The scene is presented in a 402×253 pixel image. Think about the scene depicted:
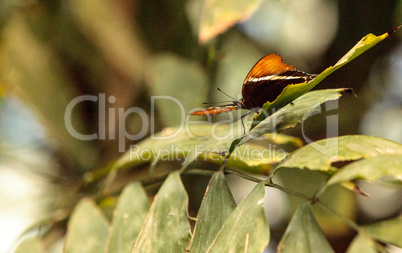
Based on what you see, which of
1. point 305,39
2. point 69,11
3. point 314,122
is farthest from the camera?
point 69,11

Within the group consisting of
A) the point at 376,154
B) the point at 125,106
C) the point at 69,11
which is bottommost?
the point at 125,106

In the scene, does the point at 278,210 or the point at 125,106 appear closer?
the point at 278,210


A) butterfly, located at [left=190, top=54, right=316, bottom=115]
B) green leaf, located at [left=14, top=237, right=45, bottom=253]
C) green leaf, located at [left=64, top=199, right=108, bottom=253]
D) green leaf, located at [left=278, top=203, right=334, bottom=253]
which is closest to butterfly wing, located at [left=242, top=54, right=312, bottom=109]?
butterfly, located at [left=190, top=54, right=316, bottom=115]

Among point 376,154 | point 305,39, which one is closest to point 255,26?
point 305,39

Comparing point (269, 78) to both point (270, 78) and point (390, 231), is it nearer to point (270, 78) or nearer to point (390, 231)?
point (270, 78)

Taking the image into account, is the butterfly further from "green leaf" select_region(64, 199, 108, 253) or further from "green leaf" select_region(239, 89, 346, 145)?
"green leaf" select_region(64, 199, 108, 253)

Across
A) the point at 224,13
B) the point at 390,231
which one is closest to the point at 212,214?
the point at 390,231

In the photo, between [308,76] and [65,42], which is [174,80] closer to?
[65,42]
